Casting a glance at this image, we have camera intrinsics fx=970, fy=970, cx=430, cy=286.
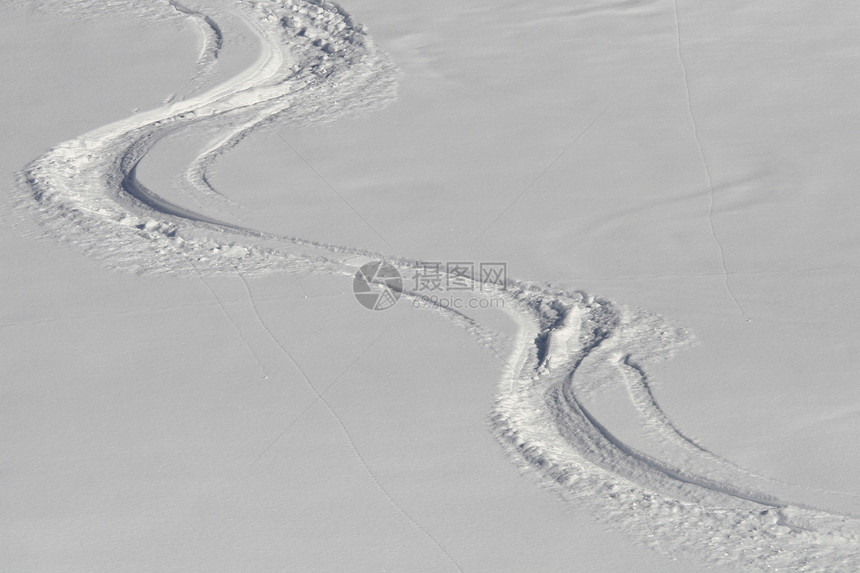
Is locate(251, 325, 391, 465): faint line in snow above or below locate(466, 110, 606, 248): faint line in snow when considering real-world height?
below

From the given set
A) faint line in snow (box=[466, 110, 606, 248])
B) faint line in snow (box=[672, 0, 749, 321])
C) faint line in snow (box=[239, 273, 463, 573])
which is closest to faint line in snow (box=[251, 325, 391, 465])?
faint line in snow (box=[239, 273, 463, 573])

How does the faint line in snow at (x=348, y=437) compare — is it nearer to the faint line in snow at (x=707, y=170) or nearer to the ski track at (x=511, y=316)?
the ski track at (x=511, y=316)

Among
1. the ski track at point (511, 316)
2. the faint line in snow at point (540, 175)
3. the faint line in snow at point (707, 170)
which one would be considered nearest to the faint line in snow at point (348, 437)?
the ski track at point (511, 316)

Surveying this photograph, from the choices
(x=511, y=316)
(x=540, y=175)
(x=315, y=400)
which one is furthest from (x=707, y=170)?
(x=315, y=400)

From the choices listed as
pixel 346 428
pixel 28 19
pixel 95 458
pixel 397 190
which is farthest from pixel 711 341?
pixel 28 19

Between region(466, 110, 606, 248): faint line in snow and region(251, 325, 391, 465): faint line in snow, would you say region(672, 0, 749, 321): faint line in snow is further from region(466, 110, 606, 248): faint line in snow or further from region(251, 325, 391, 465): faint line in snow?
region(251, 325, 391, 465): faint line in snow

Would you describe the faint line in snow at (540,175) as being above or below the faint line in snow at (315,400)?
above

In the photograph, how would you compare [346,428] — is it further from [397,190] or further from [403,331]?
[397,190]

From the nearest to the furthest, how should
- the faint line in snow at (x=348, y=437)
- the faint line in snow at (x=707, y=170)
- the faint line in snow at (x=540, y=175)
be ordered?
the faint line in snow at (x=348, y=437), the faint line in snow at (x=707, y=170), the faint line in snow at (x=540, y=175)

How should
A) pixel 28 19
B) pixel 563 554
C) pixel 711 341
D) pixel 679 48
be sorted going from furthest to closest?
1. pixel 28 19
2. pixel 679 48
3. pixel 711 341
4. pixel 563 554
